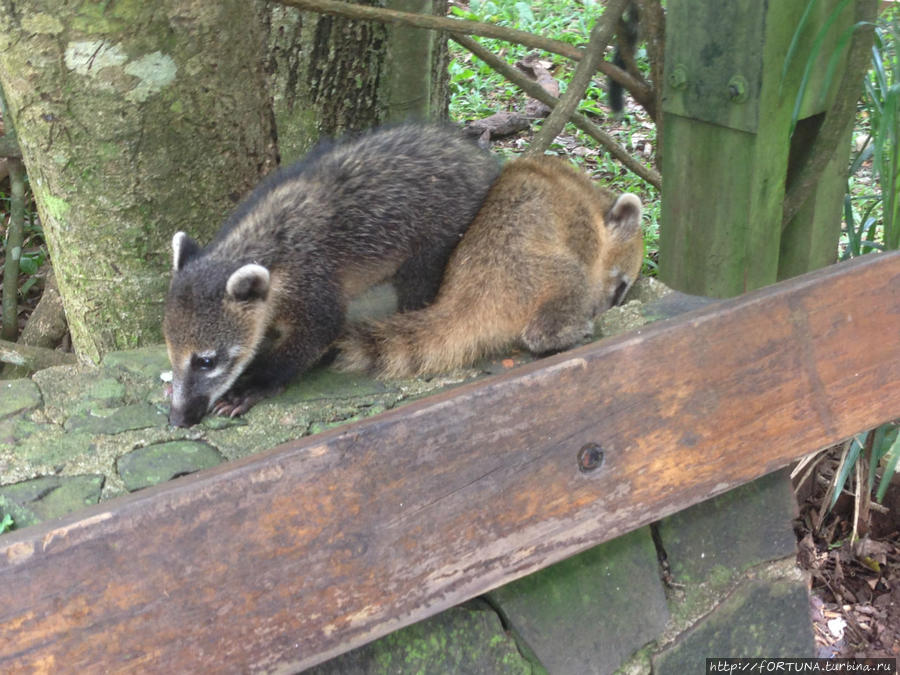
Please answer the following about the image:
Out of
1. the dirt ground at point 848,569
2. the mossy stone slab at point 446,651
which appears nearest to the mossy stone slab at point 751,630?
the mossy stone slab at point 446,651

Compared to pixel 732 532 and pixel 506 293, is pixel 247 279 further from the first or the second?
pixel 732 532

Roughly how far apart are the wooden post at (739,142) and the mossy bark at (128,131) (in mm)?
1477

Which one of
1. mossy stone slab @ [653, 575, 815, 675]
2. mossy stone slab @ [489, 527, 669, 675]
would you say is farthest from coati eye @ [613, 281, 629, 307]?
mossy stone slab @ [653, 575, 815, 675]

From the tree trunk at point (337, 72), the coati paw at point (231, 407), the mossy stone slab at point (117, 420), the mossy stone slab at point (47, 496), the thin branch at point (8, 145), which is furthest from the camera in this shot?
the thin branch at point (8, 145)

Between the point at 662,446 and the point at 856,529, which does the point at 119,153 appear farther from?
the point at 856,529

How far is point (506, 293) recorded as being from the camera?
9.00 ft

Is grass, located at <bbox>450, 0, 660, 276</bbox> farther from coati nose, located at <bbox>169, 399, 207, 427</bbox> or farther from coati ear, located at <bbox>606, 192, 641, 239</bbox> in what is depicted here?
coati nose, located at <bbox>169, 399, 207, 427</bbox>

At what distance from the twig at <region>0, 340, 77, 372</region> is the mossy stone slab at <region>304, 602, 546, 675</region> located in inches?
109

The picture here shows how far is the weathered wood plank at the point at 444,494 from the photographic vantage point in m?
1.59

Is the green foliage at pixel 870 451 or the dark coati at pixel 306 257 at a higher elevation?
the dark coati at pixel 306 257

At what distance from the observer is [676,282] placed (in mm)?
3271

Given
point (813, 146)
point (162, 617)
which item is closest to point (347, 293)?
point (162, 617)

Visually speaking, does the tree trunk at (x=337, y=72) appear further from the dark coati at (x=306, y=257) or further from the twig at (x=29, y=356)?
the twig at (x=29, y=356)

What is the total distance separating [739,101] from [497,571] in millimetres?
1706
